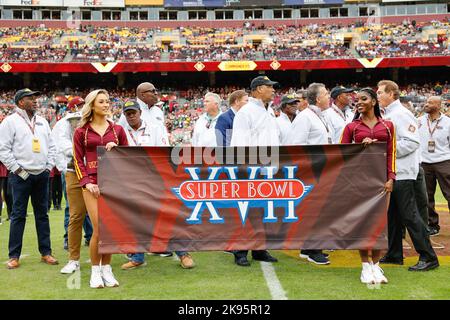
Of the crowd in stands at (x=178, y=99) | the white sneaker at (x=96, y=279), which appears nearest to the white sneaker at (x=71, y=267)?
the white sneaker at (x=96, y=279)

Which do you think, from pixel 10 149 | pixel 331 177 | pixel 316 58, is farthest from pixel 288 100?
pixel 316 58

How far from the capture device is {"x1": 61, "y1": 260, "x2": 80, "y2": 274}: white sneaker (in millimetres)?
5117

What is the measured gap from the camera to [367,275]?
455 centimetres

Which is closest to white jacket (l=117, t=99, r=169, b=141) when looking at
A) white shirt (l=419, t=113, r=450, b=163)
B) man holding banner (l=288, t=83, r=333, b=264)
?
man holding banner (l=288, t=83, r=333, b=264)

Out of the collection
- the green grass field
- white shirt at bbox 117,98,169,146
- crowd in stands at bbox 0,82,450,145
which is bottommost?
the green grass field

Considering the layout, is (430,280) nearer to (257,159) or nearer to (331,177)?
(331,177)

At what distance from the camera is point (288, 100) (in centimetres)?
660

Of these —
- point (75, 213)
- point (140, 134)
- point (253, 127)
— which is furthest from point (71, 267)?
point (253, 127)

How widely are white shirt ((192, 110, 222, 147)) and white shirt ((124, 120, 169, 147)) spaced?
1.65 feet

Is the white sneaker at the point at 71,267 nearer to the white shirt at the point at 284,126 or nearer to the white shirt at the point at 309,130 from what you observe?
the white shirt at the point at 309,130

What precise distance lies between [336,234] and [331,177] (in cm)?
58

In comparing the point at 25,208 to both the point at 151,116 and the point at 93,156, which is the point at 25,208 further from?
the point at 151,116

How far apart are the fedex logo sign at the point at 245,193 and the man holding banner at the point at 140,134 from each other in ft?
2.69

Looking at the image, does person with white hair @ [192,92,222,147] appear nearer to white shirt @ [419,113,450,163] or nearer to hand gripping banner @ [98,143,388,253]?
hand gripping banner @ [98,143,388,253]
